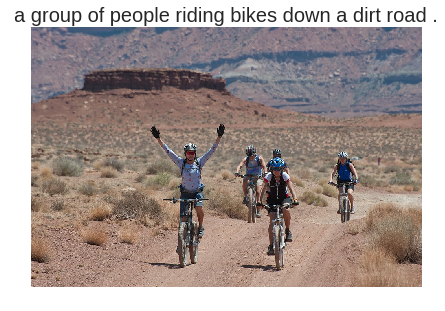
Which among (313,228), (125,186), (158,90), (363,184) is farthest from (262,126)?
(313,228)

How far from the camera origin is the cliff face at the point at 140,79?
11094 cm

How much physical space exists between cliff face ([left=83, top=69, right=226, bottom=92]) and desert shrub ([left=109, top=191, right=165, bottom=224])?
315ft

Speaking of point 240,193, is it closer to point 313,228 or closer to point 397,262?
point 313,228

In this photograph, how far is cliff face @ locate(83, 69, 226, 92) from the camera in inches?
4368

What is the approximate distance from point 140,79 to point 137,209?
97424mm

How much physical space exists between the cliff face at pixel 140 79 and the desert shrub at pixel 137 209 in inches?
3781

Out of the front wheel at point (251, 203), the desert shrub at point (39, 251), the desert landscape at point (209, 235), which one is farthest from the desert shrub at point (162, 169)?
the desert shrub at point (39, 251)

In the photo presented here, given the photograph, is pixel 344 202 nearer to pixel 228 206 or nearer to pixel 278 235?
pixel 228 206

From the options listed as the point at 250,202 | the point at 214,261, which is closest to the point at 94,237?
the point at 214,261

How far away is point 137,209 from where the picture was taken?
611 inches

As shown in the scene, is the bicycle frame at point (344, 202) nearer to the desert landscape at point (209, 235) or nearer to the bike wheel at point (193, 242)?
the desert landscape at point (209, 235)

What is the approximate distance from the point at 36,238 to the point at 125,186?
1100 centimetres

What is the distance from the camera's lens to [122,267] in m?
11.5

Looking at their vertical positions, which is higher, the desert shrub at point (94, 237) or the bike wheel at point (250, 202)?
the bike wheel at point (250, 202)
